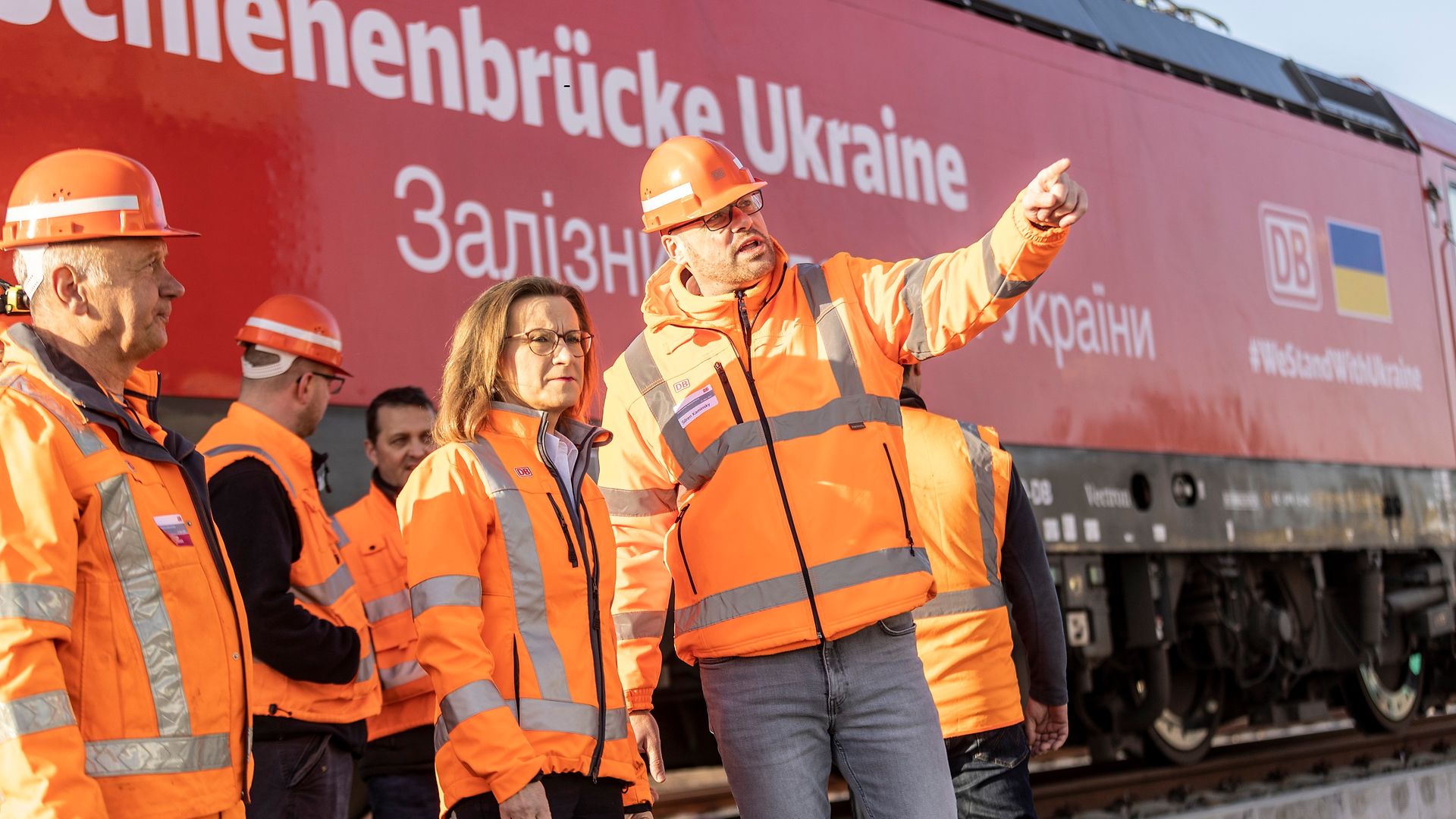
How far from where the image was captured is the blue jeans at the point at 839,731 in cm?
283

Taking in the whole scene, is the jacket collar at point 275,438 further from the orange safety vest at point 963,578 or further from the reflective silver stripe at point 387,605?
the orange safety vest at point 963,578

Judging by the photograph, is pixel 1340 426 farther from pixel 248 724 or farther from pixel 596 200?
pixel 248 724

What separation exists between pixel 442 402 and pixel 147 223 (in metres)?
0.63

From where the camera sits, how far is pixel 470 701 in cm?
247

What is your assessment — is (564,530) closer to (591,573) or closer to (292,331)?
(591,573)

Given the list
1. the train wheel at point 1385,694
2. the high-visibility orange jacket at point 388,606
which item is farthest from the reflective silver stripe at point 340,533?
the train wheel at point 1385,694

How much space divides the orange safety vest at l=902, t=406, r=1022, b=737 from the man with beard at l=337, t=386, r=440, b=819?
50.3 inches

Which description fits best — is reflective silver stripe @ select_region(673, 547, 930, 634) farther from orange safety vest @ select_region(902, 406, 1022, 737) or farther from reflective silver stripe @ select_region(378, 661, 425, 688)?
reflective silver stripe @ select_region(378, 661, 425, 688)

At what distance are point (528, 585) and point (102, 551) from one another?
2.36 feet

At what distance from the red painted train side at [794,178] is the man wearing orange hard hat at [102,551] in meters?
1.43

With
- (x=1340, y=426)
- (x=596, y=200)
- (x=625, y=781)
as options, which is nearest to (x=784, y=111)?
(x=596, y=200)

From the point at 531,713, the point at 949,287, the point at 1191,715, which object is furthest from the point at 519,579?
the point at 1191,715

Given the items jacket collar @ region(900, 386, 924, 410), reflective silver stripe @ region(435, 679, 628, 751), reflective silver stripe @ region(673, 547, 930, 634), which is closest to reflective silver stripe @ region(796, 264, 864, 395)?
reflective silver stripe @ region(673, 547, 930, 634)

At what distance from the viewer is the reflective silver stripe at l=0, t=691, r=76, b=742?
1971mm
